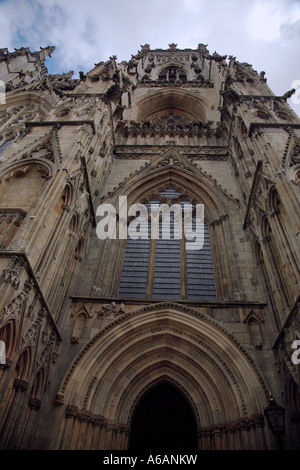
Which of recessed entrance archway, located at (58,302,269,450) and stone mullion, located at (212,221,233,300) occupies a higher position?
stone mullion, located at (212,221,233,300)

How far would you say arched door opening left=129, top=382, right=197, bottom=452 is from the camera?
718 centimetres

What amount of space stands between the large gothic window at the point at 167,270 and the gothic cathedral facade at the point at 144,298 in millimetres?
47

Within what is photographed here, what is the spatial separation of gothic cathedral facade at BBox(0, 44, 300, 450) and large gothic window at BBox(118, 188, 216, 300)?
0.15ft

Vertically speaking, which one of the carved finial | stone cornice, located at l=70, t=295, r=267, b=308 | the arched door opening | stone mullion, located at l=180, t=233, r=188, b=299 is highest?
the carved finial

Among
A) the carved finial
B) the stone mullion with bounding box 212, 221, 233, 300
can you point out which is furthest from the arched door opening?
the carved finial

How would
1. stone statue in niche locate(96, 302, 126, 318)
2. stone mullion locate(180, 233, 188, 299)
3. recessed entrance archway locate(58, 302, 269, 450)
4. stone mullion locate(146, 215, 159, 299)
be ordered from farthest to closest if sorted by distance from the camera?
stone mullion locate(146, 215, 159, 299) → stone mullion locate(180, 233, 188, 299) → stone statue in niche locate(96, 302, 126, 318) → recessed entrance archway locate(58, 302, 269, 450)

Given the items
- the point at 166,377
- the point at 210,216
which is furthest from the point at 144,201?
the point at 166,377

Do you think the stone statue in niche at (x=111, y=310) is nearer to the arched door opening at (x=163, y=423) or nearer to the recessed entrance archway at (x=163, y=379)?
the recessed entrance archway at (x=163, y=379)

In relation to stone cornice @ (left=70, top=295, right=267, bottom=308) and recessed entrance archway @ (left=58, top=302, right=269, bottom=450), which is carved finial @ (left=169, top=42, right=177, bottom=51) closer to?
stone cornice @ (left=70, top=295, right=267, bottom=308)

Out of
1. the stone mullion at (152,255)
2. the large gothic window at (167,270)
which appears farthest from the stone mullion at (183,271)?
the stone mullion at (152,255)

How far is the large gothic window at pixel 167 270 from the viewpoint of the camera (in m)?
9.49

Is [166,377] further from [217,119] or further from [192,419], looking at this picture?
[217,119]

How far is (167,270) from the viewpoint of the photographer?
1016 cm

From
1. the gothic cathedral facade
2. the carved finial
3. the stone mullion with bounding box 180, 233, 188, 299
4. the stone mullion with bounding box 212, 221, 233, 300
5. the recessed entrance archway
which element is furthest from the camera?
the carved finial
